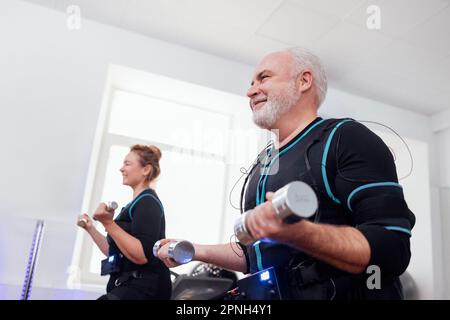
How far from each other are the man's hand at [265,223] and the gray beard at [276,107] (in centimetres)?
53

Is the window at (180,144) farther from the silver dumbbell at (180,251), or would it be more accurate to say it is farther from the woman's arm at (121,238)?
the silver dumbbell at (180,251)

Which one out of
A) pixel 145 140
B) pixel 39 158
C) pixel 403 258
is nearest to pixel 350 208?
pixel 403 258

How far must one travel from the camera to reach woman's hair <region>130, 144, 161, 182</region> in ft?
6.05

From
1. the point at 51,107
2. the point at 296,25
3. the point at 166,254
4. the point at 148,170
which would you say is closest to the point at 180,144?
the point at 51,107

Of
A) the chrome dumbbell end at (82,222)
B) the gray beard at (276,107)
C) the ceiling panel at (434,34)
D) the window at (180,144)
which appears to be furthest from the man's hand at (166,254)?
the ceiling panel at (434,34)

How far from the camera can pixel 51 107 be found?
2.66 meters

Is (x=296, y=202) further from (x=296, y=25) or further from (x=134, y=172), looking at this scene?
(x=296, y=25)

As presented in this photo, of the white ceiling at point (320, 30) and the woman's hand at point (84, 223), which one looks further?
the white ceiling at point (320, 30)

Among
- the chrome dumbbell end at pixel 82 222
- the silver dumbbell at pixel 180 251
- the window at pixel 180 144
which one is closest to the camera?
the silver dumbbell at pixel 180 251

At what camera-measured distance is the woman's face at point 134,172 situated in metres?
1.82

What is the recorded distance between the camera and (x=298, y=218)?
0.48 m

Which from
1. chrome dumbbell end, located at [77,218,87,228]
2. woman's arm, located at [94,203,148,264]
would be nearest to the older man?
woman's arm, located at [94,203,148,264]

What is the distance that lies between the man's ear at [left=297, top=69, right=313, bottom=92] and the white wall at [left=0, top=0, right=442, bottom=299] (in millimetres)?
1929
